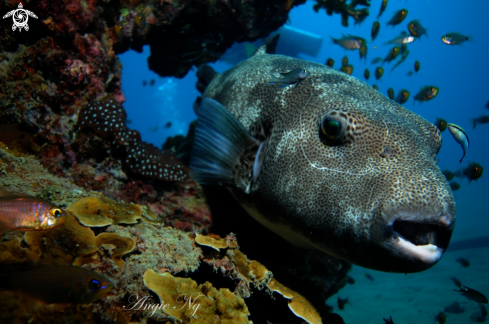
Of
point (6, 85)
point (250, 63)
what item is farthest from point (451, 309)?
point (6, 85)

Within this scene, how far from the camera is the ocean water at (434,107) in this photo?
12.2m

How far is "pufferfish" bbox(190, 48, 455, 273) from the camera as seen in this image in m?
1.75

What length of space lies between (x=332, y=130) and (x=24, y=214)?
2344 mm

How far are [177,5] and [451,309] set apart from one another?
15.2 meters

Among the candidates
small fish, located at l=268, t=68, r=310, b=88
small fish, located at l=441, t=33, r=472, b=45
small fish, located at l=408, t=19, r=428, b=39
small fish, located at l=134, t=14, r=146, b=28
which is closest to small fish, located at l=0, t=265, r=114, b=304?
small fish, located at l=268, t=68, r=310, b=88

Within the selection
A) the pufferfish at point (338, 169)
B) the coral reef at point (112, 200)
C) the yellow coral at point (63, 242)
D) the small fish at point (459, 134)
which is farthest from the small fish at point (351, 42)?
the yellow coral at point (63, 242)

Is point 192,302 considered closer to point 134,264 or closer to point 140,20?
point 134,264

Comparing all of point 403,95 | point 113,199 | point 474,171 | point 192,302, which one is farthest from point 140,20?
point 474,171

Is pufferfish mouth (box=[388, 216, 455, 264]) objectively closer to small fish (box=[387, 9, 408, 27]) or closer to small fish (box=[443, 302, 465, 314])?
small fish (box=[387, 9, 408, 27])

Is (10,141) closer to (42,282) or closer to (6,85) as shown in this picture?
(6,85)

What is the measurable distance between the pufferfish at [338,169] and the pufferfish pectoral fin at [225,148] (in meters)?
0.01

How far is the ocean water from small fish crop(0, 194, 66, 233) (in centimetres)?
1257

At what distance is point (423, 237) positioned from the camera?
1.85 metres

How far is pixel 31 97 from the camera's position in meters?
3.20
